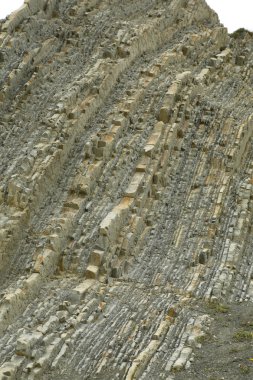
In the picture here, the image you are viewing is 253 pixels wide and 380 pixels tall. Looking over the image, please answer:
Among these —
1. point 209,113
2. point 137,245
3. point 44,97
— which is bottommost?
point 137,245

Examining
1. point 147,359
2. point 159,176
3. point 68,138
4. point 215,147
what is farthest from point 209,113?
point 147,359

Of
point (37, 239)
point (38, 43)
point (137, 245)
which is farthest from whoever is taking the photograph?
point (38, 43)

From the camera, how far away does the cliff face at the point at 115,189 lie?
44.9 feet

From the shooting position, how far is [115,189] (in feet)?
58.4

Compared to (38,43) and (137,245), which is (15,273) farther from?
(38,43)

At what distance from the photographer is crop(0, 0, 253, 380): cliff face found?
13680 millimetres

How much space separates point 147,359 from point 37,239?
459cm

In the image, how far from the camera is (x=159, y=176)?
18.8 meters

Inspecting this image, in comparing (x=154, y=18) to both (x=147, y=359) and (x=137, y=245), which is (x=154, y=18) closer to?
(x=137, y=245)

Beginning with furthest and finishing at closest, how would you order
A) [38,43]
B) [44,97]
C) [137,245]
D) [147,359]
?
[38,43], [44,97], [137,245], [147,359]

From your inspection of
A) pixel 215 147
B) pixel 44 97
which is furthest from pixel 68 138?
pixel 215 147

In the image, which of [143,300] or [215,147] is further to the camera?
[215,147]

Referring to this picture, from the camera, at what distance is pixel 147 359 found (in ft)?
42.4

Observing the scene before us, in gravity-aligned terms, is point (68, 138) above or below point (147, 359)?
above
